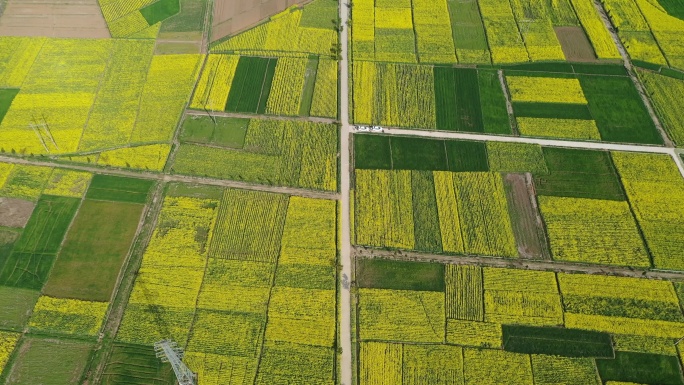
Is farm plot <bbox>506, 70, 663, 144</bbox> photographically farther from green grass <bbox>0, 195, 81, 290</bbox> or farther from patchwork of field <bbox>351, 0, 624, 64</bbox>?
green grass <bbox>0, 195, 81, 290</bbox>

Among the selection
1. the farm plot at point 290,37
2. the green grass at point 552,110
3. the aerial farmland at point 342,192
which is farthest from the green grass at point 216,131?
the green grass at point 552,110

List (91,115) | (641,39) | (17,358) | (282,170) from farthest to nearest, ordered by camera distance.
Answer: (641,39), (91,115), (282,170), (17,358)

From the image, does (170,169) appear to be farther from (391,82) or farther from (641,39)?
(641,39)

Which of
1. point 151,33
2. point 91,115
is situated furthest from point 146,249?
point 151,33

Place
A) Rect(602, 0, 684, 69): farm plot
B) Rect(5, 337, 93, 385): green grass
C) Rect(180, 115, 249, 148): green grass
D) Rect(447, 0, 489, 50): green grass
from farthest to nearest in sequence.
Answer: Rect(447, 0, 489, 50): green grass, Rect(602, 0, 684, 69): farm plot, Rect(180, 115, 249, 148): green grass, Rect(5, 337, 93, 385): green grass

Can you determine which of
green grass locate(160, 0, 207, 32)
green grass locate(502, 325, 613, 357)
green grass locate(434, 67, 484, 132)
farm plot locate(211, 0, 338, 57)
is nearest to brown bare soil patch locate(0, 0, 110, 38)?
green grass locate(160, 0, 207, 32)

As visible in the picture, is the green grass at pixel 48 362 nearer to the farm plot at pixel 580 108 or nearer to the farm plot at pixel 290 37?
the farm plot at pixel 290 37
